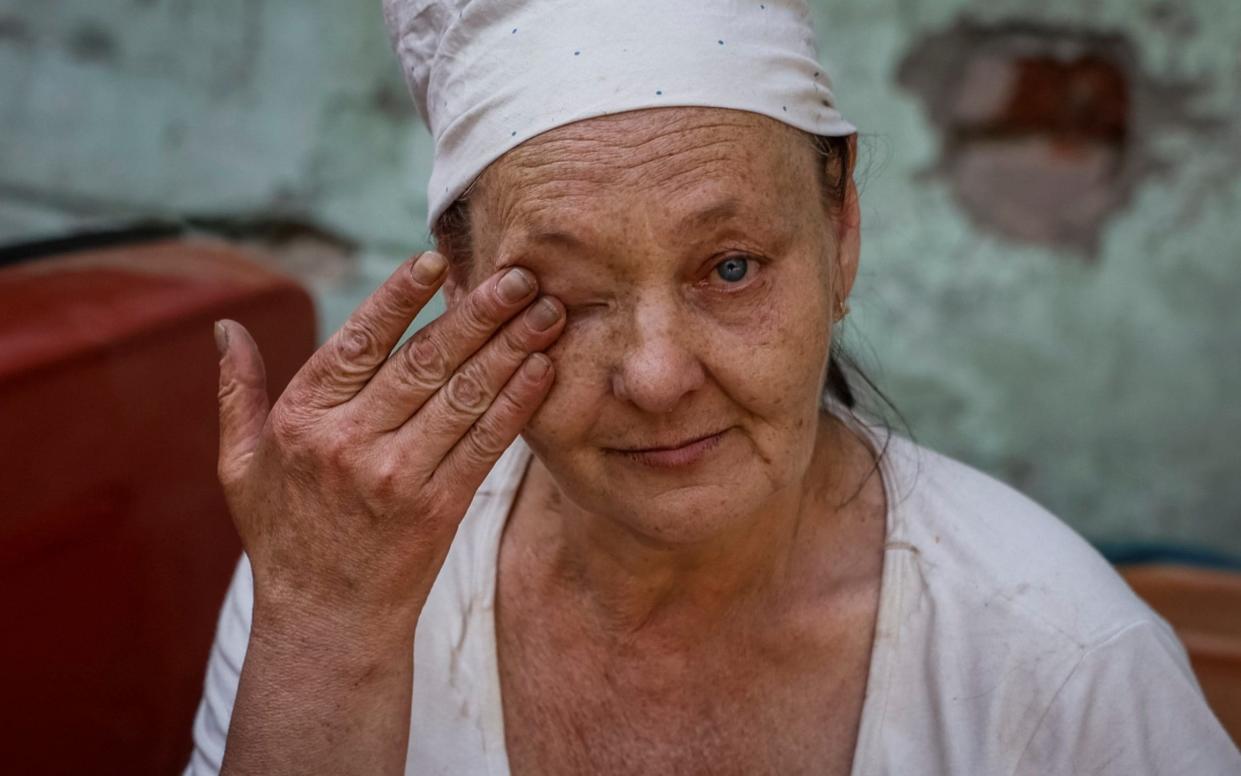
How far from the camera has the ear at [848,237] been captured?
1.91m

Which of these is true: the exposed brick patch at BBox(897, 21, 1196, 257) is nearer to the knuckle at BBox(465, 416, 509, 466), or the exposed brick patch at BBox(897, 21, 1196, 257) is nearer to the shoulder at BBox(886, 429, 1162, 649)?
the shoulder at BBox(886, 429, 1162, 649)

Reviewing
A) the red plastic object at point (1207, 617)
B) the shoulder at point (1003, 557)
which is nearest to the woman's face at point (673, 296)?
the shoulder at point (1003, 557)

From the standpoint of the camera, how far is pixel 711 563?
2.02 metres

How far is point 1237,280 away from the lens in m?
3.54

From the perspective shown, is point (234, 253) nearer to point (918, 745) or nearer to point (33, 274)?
point (33, 274)

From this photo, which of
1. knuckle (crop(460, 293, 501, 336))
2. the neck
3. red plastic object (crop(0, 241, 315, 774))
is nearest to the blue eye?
knuckle (crop(460, 293, 501, 336))

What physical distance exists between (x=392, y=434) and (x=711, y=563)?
61 cm

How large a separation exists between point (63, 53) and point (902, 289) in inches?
109

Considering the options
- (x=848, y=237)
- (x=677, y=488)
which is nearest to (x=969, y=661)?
(x=677, y=488)

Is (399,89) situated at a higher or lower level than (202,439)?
higher

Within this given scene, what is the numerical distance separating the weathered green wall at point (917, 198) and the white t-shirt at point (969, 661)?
1.53m

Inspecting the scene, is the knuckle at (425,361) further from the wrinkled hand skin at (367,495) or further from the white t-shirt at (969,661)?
the white t-shirt at (969,661)

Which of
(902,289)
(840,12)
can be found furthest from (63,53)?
(902,289)

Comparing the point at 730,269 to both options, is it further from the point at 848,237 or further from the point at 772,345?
the point at 848,237
